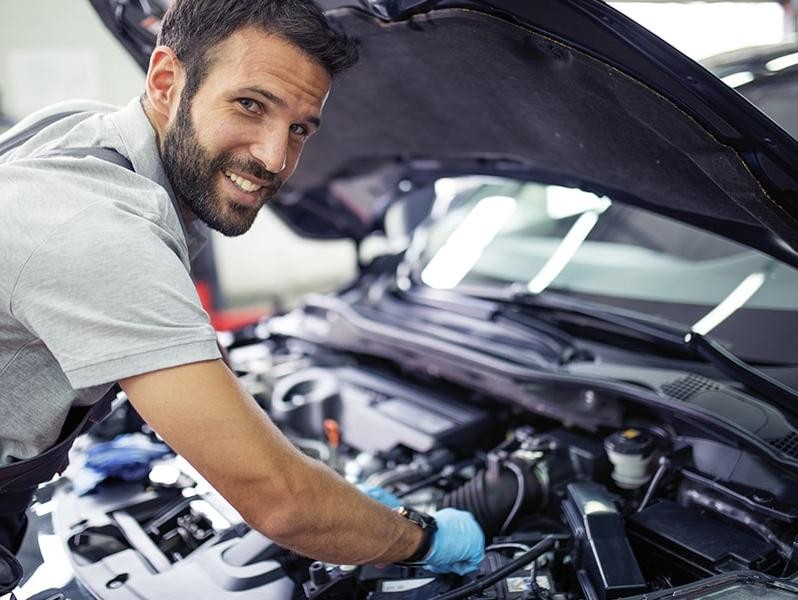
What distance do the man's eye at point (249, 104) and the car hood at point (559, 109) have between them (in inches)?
9.4

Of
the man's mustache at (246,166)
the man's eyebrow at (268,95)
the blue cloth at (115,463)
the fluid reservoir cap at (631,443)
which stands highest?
the man's eyebrow at (268,95)

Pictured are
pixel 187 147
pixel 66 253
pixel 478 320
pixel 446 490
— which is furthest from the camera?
pixel 478 320

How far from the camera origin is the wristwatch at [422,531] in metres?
1.24

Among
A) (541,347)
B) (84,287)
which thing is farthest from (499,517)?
(84,287)

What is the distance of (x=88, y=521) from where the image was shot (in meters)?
1.50

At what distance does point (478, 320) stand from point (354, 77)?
752 millimetres

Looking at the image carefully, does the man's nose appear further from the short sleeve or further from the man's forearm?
the man's forearm

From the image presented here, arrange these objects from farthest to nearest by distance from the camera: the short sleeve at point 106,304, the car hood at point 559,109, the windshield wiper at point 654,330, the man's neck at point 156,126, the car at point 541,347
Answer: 1. the windshield wiper at point 654,330
2. the man's neck at point 156,126
3. the car at point 541,347
4. the car hood at point 559,109
5. the short sleeve at point 106,304

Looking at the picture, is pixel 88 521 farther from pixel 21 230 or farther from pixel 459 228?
pixel 459 228

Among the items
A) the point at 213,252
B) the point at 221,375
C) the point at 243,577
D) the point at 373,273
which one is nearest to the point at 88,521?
the point at 243,577

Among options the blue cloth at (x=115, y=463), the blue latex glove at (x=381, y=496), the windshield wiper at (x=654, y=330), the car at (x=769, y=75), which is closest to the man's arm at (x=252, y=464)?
the blue latex glove at (x=381, y=496)

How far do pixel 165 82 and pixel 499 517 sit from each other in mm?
1092

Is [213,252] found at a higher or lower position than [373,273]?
lower

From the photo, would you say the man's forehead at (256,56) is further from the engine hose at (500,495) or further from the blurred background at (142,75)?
the blurred background at (142,75)
